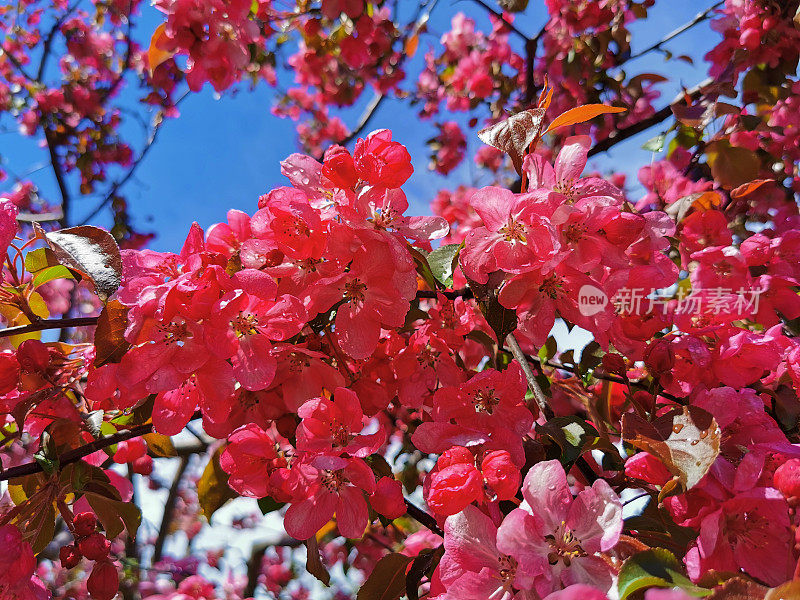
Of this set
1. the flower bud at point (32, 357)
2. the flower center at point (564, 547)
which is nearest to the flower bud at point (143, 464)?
the flower bud at point (32, 357)

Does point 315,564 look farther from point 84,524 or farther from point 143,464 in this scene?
point 143,464

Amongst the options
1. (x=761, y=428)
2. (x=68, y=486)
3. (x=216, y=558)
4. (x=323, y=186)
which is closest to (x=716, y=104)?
(x=761, y=428)

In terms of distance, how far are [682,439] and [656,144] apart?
5.43 ft

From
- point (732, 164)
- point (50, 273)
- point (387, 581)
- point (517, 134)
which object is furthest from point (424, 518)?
point (732, 164)

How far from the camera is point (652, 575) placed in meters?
0.65

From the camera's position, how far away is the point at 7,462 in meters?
1.92

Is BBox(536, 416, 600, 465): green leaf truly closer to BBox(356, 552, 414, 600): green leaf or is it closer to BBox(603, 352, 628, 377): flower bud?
BBox(603, 352, 628, 377): flower bud

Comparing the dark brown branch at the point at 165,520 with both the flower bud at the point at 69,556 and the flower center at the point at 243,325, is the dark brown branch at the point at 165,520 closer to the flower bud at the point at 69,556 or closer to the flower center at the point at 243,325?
the flower bud at the point at 69,556

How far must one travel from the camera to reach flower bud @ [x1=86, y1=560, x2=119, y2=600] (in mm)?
1101

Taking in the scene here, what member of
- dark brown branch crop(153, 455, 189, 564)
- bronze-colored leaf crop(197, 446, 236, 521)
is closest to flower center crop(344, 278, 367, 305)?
bronze-colored leaf crop(197, 446, 236, 521)

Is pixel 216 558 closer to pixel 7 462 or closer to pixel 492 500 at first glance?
pixel 7 462

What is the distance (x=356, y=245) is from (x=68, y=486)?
70 cm

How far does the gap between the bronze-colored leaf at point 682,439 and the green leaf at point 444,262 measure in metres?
0.41

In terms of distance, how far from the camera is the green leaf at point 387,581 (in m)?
1.00
